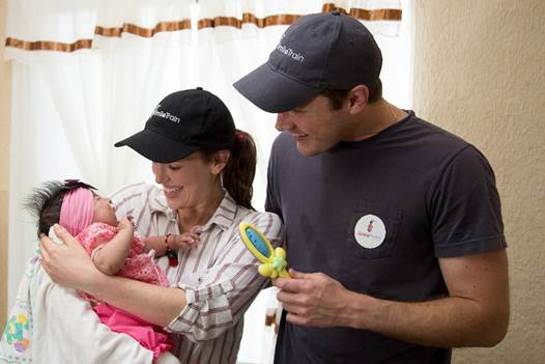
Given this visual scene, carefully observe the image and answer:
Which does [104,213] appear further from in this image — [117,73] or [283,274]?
[117,73]

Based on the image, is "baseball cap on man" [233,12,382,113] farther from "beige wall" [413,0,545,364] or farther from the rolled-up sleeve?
"beige wall" [413,0,545,364]

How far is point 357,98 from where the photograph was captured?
1152 millimetres

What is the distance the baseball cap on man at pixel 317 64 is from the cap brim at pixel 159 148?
0.22 meters

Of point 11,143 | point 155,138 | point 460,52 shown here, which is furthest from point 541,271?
point 11,143

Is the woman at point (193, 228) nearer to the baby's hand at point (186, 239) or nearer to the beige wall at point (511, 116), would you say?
the baby's hand at point (186, 239)

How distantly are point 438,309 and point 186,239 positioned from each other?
23.4 inches

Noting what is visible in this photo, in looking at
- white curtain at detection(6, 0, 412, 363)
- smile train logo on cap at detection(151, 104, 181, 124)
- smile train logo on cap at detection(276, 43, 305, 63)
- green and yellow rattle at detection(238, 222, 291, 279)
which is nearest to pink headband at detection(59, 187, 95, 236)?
smile train logo on cap at detection(151, 104, 181, 124)

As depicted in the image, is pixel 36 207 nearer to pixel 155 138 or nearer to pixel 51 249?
pixel 51 249

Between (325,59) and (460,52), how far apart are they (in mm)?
934

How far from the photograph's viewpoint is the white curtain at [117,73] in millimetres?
2064

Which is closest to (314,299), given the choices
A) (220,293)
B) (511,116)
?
(220,293)

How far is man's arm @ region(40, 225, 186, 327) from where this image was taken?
114cm

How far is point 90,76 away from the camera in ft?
7.45

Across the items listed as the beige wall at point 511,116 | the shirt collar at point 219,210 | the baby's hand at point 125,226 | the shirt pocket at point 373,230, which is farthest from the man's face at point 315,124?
the beige wall at point 511,116
